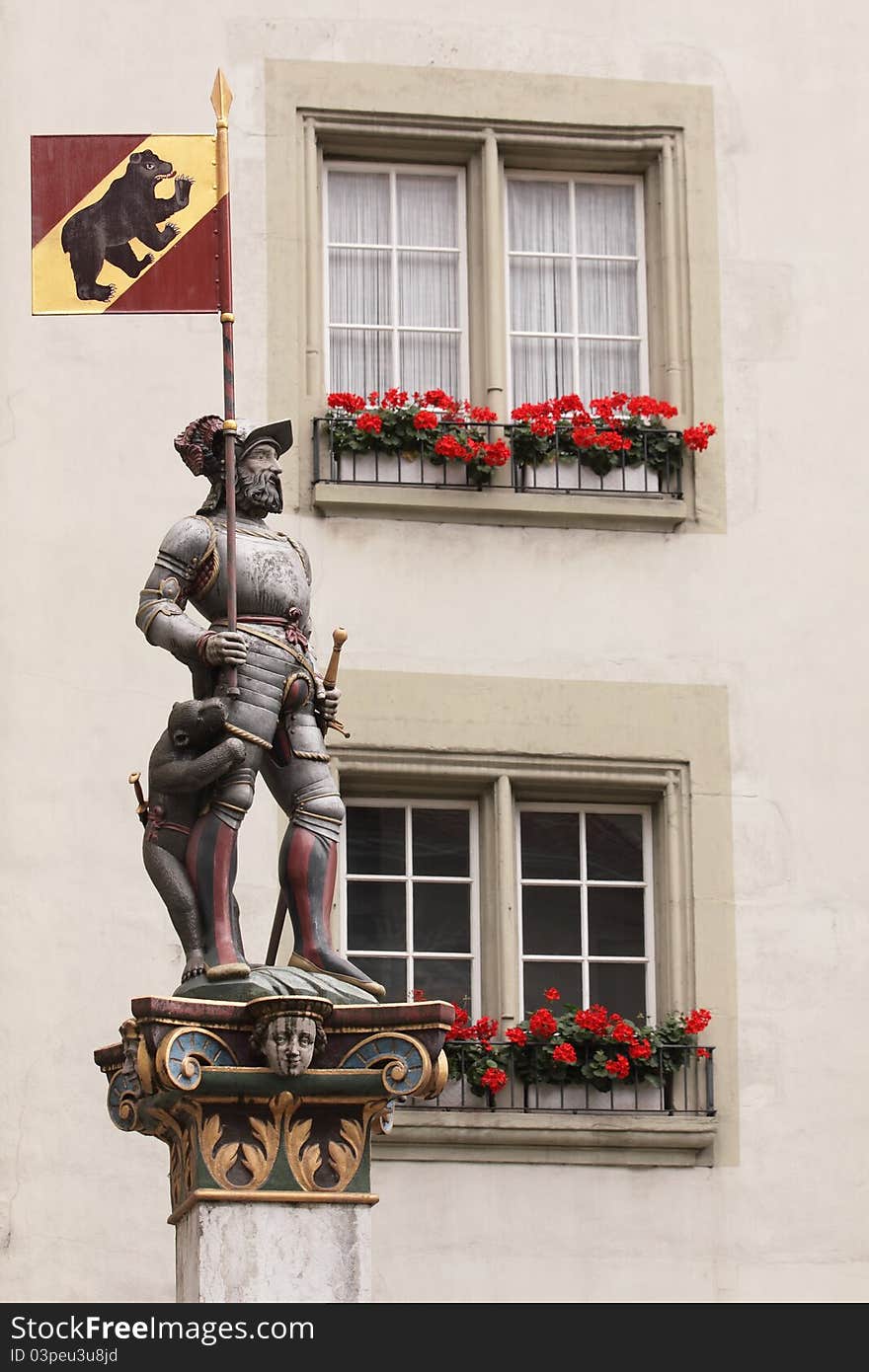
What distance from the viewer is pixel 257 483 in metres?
13.5

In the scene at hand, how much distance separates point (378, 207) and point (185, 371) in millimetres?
1560

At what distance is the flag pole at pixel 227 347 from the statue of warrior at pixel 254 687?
74mm

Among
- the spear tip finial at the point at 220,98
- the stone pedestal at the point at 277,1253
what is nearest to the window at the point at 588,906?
the stone pedestal at the point at 277,1253

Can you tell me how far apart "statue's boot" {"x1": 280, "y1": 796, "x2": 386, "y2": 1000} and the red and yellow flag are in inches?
76.6

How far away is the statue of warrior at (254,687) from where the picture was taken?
1304 cm

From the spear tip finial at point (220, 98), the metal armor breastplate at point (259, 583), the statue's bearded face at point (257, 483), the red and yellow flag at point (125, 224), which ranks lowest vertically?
the metal armor breastplate at point (259, 583)

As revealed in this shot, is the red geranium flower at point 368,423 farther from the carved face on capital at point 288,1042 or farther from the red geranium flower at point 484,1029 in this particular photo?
the carved face on capital at point 288,1042

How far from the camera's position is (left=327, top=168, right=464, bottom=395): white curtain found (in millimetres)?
18562

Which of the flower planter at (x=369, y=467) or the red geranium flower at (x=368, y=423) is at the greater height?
the red geranium flower at (x=368, y=423)

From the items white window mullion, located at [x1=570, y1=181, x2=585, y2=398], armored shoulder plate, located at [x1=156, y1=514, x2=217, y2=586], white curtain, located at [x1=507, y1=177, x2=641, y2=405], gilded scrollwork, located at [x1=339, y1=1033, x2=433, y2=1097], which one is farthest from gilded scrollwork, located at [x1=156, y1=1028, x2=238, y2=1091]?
white window mullion, located at [x1=570, y1=181, x2=585, y2=398]

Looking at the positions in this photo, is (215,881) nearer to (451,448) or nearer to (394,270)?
(451,448)

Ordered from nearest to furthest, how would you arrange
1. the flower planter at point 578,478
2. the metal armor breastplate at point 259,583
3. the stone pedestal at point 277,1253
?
the stone pedestal at point 277,1253 → the metal armor breastplate at point 259,583 → the flower planter at point 578,478

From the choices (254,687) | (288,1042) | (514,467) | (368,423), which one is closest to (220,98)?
(254,687)

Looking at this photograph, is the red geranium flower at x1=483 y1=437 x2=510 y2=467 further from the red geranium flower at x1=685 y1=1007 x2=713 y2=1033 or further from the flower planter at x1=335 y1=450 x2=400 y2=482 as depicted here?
the red geranium flower at x1=685 y1=1007 x2=713 y2=1033
